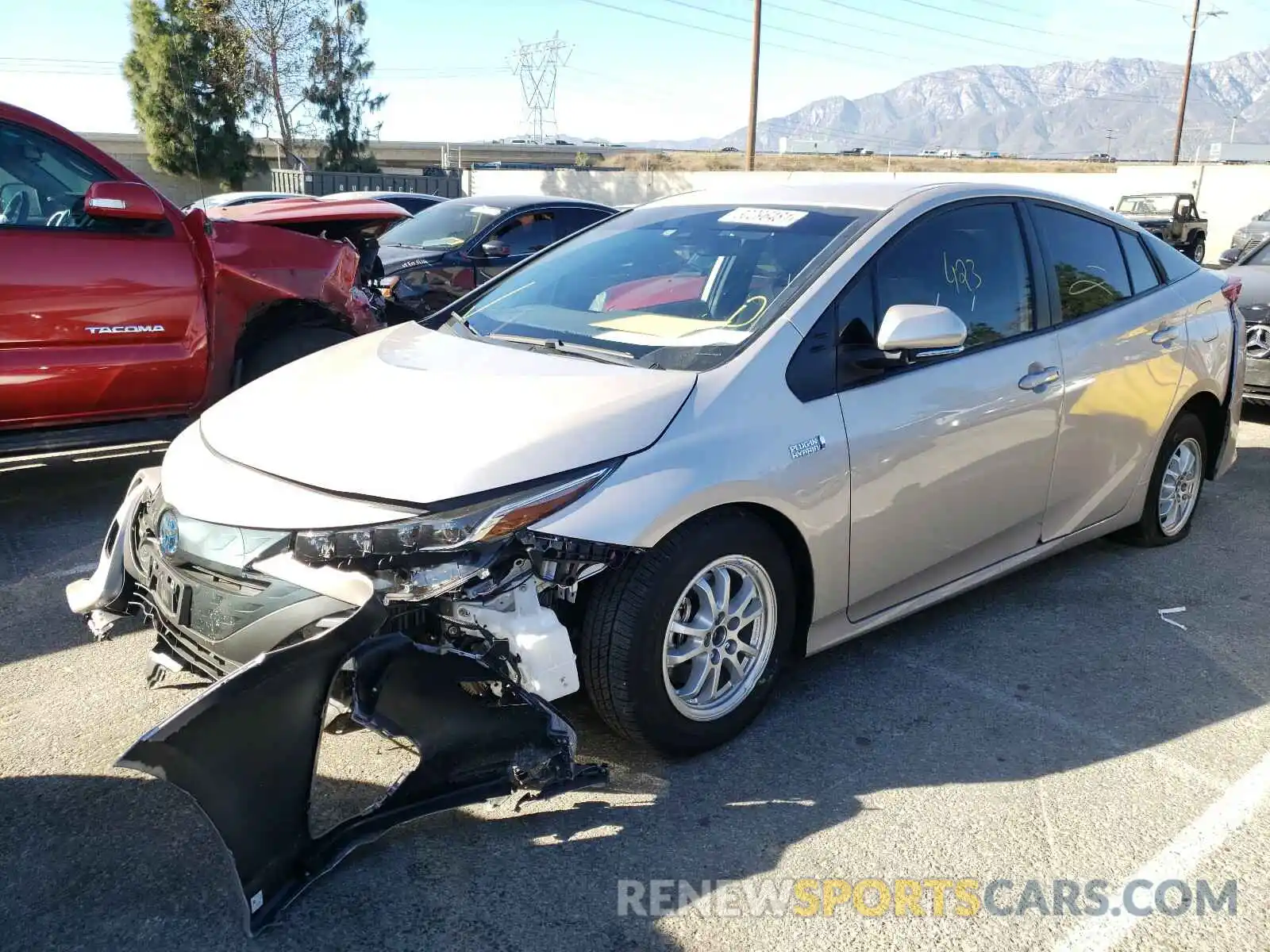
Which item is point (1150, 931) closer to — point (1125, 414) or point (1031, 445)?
point (1031, 445)

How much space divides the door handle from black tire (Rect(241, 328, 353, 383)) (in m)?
3.81

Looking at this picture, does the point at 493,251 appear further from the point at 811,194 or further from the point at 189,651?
the point at 189,651

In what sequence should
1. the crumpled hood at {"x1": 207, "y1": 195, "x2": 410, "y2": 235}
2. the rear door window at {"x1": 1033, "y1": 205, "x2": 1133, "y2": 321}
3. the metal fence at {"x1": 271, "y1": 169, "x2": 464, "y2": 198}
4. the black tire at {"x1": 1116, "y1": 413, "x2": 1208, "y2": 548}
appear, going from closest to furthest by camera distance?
1. the rear door window at {"x1": 1033, "y1": 205, "x2": 1133, "y2": 321}
2. the black tire at {"x1": 1116, "y1": 413, "x2": 1208, "y2": 548}
3. the crumpled hood at {"x1": 207, "y1": 195, "x2": 410, "y2": 235}
4. the metal fence at {"x1": 271, "y1": 169, "x2": 464, "y2": 198}

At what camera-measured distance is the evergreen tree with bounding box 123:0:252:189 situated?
39.4 metres

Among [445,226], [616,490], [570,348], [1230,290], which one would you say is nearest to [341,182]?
[445,226]

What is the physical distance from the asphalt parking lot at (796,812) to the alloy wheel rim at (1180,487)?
874 millimetres

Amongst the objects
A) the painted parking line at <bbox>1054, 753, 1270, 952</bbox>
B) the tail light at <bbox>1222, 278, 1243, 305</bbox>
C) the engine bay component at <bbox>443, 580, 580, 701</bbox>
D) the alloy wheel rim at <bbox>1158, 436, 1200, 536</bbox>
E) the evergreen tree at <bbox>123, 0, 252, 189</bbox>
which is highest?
→ the evergreen tree at <bbox>123, 0, 252, 189</bbox>

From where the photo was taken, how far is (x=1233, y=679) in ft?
12.7

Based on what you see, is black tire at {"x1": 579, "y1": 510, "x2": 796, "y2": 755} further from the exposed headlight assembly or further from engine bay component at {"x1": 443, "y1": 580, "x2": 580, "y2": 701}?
the exposed headlight assembly

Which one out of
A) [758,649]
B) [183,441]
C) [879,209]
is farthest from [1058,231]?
[183,441]

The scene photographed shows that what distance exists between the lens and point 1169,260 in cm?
504

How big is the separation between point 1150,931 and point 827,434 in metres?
1.56

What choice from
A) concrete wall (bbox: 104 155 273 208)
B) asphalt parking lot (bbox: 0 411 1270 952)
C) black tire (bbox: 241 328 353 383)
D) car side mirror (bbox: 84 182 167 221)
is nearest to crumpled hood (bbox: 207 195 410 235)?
black tire (bbox: 241 328 353 383)

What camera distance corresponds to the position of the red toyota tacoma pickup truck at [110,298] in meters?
5.03
